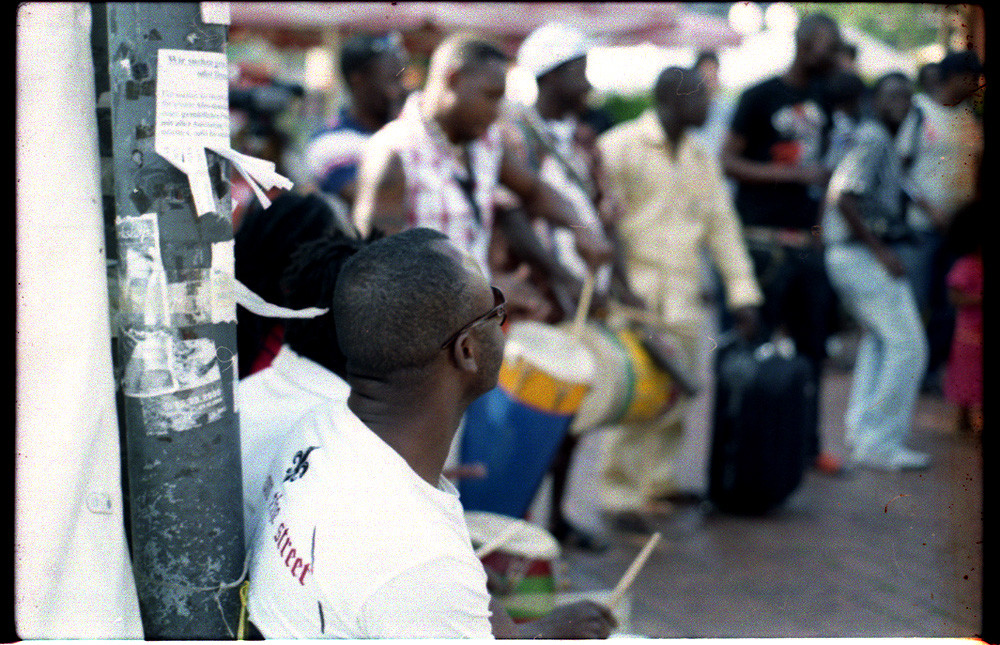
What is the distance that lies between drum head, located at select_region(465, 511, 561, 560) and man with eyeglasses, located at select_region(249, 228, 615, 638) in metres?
0.61

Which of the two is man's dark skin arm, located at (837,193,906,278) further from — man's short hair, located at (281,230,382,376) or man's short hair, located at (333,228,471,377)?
man's short hair, located at (333,228,471,377)

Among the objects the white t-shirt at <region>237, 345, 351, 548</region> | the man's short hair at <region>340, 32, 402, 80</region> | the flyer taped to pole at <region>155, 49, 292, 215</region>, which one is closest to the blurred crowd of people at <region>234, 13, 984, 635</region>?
the man's short hair at <region>340, 32, 402, 80</region>

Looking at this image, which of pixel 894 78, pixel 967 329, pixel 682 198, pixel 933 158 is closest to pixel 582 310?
pixel 682 198

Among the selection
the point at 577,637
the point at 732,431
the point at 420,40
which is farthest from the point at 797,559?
the point at 420,40

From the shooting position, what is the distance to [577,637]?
2055 millimetres

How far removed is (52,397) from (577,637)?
101 cm

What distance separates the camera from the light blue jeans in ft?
19.0

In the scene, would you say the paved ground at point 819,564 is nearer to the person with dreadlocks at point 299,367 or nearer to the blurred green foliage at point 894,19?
the person with dreadlocks at point 299,367

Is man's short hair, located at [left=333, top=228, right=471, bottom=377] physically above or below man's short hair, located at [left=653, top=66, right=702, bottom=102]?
below

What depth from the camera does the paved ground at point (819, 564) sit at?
395cm

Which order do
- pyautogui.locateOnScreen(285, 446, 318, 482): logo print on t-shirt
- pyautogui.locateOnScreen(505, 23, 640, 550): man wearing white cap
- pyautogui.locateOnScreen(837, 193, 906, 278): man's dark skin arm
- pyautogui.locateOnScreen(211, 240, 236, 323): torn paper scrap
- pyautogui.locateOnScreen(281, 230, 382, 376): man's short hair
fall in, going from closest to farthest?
pyautogui.locateOnScreen(211, 240, 236, 323): torn paper scrap → pyautogui.locateOnScreen(285, 446, 318, 482): logo print on t-shirt → pyautogui.locateOnScreen(281, 230, 382, 376): man's short hair → pyautogui.locateOnScreen(505, 23, 640, 550): man wearing white cap → pyautogui.locateOnScreen(837, 193, 906, 278): man's dark skin arm

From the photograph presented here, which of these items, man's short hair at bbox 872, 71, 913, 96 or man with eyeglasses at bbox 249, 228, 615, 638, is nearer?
man with eyeglasses at bbox 249, 228, 615, 638

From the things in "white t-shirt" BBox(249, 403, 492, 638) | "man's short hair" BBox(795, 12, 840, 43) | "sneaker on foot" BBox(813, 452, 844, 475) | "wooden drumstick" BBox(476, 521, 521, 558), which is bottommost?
"sneaker on foot" BBox(813, 452, 844, 475)

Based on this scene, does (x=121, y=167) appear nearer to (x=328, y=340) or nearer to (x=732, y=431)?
(x=328, y=340)
